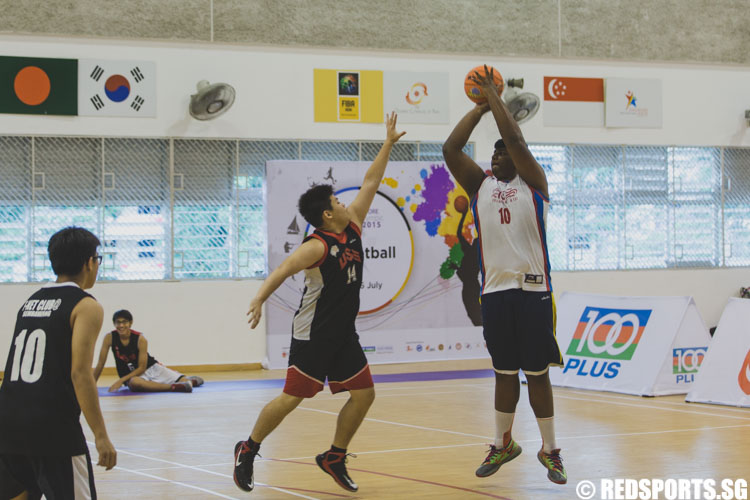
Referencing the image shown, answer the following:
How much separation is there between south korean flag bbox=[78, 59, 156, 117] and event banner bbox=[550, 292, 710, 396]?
681 centimetres

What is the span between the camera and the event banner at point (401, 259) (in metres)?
13.5

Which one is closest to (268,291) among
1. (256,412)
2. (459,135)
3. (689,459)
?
(459,135)

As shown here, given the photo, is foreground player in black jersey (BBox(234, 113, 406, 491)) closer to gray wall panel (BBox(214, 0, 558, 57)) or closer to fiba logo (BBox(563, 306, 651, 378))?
fiba logo (BBox(563, 306, 651, 378))

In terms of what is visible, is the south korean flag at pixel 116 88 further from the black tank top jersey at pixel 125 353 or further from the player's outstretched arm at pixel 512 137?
the player's outstretched arm at pixel 512 137

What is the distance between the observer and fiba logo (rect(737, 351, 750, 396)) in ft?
29.0

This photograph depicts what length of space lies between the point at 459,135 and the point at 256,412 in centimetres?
458

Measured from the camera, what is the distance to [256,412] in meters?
9.34

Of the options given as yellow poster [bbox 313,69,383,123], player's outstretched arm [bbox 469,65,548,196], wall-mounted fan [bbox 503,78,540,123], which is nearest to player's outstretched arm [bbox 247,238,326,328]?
player's outstretched arm [bbox 469,65,548,196]

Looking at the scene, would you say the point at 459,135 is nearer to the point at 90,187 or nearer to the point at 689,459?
the point at 689,459

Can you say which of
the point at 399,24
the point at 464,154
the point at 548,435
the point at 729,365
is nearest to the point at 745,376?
the point at 729,365

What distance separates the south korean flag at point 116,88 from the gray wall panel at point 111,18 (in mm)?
486

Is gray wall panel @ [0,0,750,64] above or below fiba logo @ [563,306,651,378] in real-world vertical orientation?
above

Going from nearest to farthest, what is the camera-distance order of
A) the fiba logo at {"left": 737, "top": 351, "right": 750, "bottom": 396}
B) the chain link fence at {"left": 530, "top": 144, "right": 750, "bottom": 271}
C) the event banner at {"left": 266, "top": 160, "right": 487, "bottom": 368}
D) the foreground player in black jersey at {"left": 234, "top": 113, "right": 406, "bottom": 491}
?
1. the foreground player in black jersey at {"left": 234, "top": 113, "right": 406, "bottom": 491}
2. the fiba logo at {"left": 737, "top": 351, "right": 750, "bottom": 396}
3. the event banner at {"left": 266, "top": 160, "right": 487, "bottom": 368}
4. the chain link fence at {"left": 530, "top": 144, "right": 750, "bottom": 271}

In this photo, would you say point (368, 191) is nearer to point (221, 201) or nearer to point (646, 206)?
point (221, 201)
